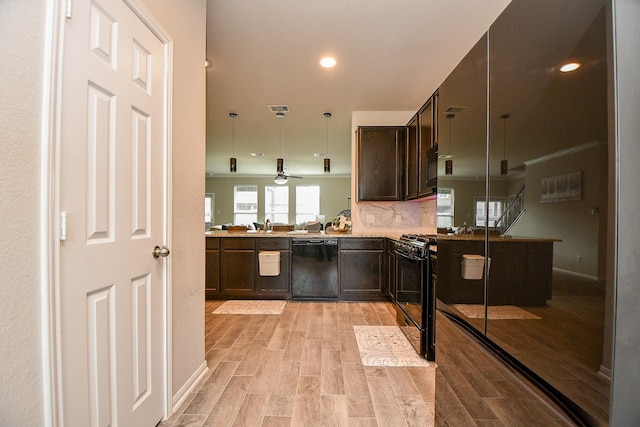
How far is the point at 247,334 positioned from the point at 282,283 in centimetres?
125

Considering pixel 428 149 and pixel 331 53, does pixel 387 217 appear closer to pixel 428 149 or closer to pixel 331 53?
pixel 428 149

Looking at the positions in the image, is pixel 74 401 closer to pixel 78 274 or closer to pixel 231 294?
pixel 78 274

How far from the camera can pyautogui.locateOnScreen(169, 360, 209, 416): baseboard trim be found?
176 centimetres

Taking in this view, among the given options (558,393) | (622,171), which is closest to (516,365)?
(558,393)

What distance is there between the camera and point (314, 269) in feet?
13.7

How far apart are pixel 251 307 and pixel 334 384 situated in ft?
6.72

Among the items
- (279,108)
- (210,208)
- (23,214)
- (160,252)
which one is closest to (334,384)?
(160,252)

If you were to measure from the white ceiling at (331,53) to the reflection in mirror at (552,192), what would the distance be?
2008mm

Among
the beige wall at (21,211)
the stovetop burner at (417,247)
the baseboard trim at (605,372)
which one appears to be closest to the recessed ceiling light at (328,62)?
the stovetop burner at (417,247)

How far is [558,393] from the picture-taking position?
0.52 metres

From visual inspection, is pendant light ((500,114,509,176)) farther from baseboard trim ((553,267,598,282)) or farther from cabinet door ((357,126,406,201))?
cabinet door ((357,126,406,201))

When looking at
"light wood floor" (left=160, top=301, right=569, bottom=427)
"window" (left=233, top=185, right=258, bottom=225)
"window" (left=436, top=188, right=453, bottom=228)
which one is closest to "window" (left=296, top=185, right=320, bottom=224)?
"window" (left=233, top=185, right=258, bottom=225)

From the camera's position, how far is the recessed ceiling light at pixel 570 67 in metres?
0.48

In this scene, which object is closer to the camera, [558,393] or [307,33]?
[558,393]
